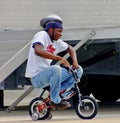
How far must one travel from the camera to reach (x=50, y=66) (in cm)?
713

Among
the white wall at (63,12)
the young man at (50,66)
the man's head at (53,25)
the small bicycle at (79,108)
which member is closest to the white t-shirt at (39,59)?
the young man at (50,66)

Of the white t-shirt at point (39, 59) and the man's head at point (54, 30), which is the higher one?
the man's head at point (54, 30)

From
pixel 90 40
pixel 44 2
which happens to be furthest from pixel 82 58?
pixel 44 2

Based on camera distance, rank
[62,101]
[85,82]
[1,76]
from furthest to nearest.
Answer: [85,82]
[1,76]
[62,101]

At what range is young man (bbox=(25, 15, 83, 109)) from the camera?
22.9 ft

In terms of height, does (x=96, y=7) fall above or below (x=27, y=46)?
above

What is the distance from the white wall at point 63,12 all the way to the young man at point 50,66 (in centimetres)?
329

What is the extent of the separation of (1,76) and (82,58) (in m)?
1.55

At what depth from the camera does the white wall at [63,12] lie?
10602 millimetres

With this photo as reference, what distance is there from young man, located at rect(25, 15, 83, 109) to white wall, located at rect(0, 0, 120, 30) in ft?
10.8

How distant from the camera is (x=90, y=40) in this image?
10383mm

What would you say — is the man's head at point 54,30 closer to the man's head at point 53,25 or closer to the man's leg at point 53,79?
the man's head at point 53,25

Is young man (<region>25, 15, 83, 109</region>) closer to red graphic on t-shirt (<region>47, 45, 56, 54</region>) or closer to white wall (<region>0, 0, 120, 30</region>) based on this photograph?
red graphic on t-shirt (<region>47, 45, 56, 54</region>)

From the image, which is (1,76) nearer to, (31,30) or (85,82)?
(31,30)
